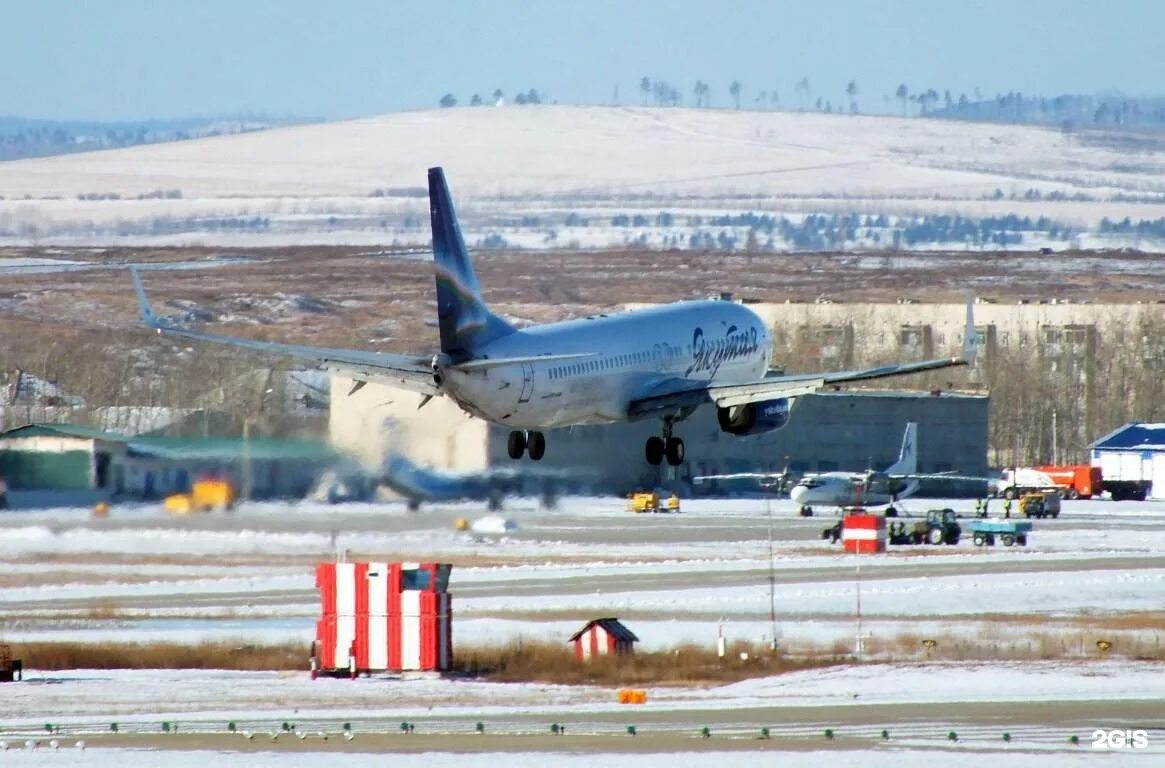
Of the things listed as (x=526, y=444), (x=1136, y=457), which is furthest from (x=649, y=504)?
(x=1136, y=457)

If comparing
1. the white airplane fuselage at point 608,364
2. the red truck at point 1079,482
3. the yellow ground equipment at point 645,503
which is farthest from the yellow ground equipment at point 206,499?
the red truck at point 1079,482

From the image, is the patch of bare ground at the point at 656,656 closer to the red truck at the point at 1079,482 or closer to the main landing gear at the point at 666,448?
the main landing gear at the point at 666,448

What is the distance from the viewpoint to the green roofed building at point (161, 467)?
6881 cm

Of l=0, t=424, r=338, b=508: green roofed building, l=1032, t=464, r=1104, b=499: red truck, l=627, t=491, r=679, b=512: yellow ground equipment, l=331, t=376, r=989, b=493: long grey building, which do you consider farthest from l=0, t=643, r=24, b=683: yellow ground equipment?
l=1032, t=464, r=1104, b=499: red truck

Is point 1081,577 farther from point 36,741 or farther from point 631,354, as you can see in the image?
point 36,741

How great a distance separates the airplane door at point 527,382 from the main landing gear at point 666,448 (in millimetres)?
8098

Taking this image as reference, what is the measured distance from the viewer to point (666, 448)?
70125 mm

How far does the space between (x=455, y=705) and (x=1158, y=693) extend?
14663 mm

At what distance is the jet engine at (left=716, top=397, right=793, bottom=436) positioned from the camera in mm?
71562

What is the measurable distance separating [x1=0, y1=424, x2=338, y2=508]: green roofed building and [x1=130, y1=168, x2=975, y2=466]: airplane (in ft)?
17.7

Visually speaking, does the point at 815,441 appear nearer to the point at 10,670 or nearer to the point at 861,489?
the point at 861,489

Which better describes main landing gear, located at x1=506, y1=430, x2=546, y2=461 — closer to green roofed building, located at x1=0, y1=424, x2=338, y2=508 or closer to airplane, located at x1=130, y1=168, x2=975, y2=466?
airplane, located at x1=130, y1=168, x2=975, y2=466

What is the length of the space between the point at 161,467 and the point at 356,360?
12.1 m

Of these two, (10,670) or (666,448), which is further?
(666,448)
